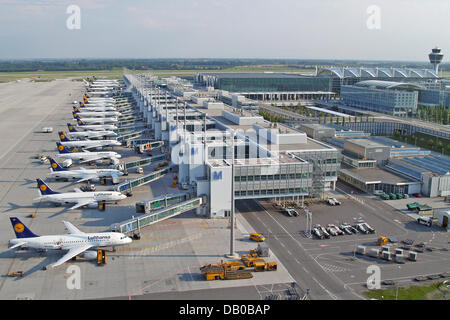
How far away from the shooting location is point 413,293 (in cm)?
3866

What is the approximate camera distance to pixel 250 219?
5759cm

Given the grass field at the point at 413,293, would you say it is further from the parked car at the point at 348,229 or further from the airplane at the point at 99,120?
the airplane at the point at 99,120

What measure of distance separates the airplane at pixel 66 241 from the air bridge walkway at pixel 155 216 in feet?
9.99

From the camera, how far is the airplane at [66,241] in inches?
1764

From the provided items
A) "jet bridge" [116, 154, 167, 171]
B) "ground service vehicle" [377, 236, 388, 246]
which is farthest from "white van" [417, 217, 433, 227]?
"jet bridge" [116, 154, 167, 171]

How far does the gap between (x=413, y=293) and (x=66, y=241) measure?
3621cm

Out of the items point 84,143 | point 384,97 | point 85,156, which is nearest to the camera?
point 85,156

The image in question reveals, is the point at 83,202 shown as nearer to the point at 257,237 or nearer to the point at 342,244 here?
the point at 257,237

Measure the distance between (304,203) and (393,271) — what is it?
2185cm

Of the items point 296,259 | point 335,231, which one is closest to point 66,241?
point 296,259

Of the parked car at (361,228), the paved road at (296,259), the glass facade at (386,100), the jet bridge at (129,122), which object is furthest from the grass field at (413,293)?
the glass facade at (386,100)

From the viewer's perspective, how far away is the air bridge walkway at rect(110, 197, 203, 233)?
164ft

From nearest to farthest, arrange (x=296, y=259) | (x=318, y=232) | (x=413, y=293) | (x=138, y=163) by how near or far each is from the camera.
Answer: (x=413, y=293)
(x=296, y=259)
(x=318, y=232)
(x=138, y=163)

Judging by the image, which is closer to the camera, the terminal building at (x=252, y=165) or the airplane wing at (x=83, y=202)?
the terminal building at (x=252, y=165)
